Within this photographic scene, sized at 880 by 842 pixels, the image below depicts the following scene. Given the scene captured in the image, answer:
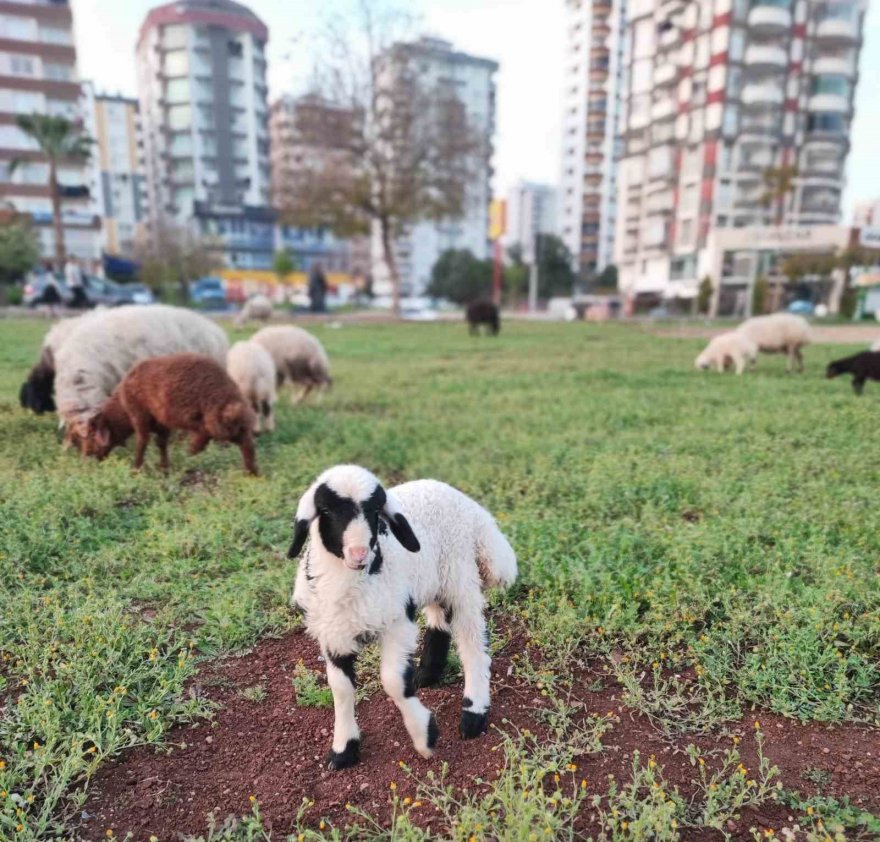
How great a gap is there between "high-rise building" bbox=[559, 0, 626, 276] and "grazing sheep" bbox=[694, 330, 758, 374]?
6825 cm

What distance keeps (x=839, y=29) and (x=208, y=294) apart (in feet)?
182

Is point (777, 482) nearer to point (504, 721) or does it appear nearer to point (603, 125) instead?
point (504, 721)

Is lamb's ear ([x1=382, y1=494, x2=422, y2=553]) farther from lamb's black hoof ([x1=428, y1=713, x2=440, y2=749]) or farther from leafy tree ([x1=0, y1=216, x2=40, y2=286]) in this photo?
leafy tree ([x1=0, y1=216, x2=40, y2=286])

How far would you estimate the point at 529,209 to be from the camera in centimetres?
11244

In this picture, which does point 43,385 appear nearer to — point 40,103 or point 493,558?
point 493,558

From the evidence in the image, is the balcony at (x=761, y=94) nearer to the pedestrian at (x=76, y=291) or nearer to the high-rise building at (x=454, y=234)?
the high-rise building at (x=454, y=234)

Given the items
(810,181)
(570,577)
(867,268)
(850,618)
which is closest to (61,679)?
(570,577)

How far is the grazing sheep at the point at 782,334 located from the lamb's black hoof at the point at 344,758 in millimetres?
12500

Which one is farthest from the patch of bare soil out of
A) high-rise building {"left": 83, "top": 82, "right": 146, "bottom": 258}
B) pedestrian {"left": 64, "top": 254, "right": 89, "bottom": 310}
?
high-rise building {"left": 83, "top": 82, "right": 146, "bottom": 258}

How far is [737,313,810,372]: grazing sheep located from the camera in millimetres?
12398

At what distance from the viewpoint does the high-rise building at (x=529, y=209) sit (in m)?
112

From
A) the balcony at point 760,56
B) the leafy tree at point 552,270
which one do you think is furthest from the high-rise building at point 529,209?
the balcony at point 760,56

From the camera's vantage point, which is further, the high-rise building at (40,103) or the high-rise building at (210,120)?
the high-rise building at (210,120)

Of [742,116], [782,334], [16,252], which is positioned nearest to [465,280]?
[742,116]
